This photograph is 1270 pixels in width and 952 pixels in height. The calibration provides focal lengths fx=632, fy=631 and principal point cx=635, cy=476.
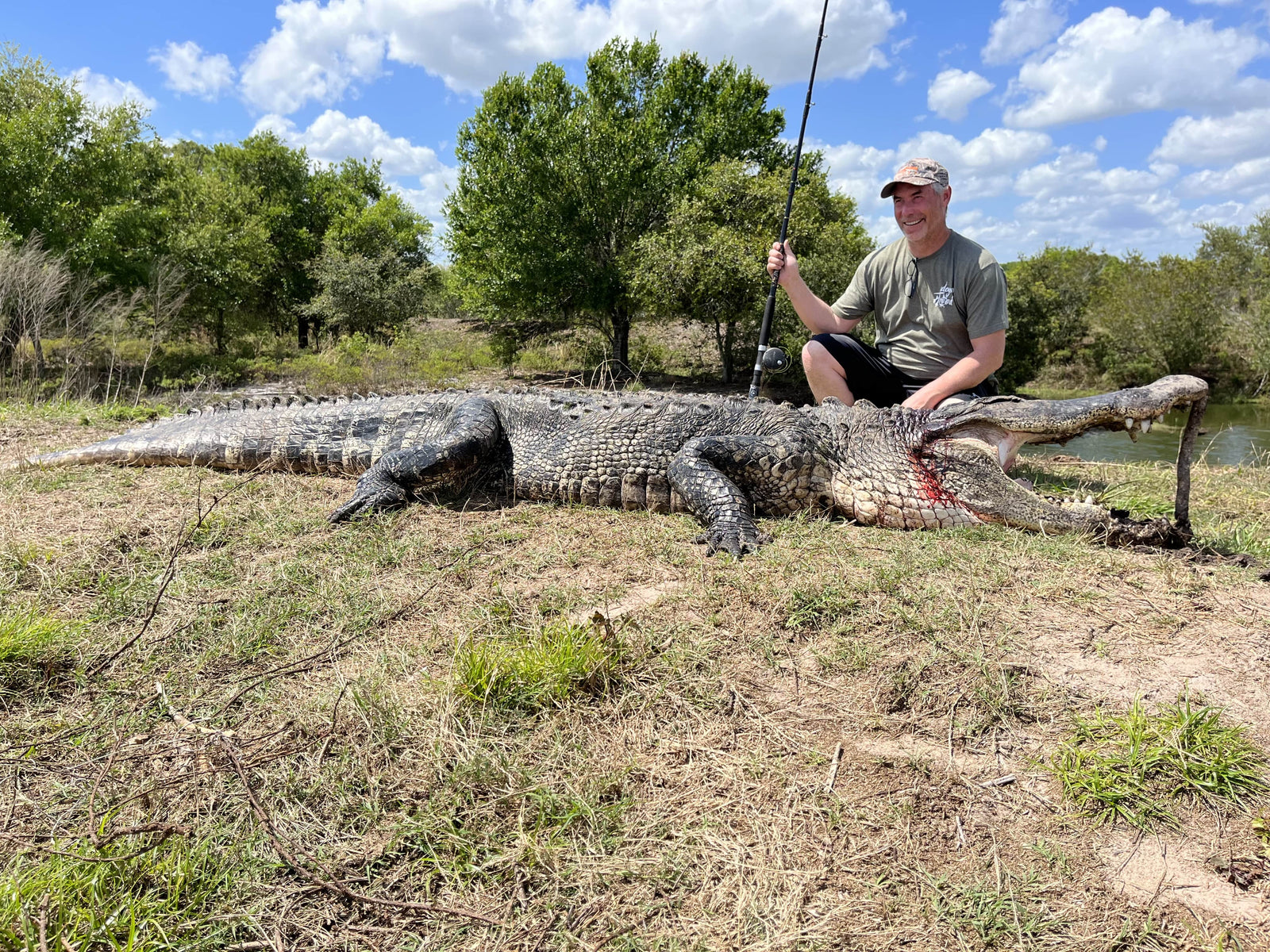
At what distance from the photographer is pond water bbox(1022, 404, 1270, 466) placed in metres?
9.19

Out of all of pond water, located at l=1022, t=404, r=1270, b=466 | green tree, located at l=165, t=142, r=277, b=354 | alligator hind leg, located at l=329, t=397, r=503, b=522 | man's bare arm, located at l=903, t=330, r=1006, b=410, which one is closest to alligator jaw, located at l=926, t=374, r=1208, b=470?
man's bare arm, located at l=903, t=330, r=1006, b=410

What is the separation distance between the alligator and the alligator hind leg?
1 centimetres

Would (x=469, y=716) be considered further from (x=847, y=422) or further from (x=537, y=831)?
(x=847, y=422)

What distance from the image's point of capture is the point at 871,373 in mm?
5199

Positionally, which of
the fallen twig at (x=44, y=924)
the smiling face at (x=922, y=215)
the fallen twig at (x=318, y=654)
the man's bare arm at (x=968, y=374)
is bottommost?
the fallen twig at (x=44, y=924)

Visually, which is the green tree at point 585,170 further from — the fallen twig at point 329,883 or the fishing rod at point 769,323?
the fallen twig at point 329,883

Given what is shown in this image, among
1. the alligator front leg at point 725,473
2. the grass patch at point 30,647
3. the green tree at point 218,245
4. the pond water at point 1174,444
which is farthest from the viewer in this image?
the green tree at point 218,245

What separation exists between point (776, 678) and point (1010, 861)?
0.91 m

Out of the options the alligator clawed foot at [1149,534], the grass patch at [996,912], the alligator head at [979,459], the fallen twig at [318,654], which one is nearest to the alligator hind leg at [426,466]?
the fallen twig at [318,654]

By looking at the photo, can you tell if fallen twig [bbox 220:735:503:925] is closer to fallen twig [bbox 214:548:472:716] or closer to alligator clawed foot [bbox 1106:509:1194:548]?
fallen twig [bbox 214:548:472:716]

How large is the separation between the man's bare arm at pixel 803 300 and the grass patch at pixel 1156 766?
3666 millimetres

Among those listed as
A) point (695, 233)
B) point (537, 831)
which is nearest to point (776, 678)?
point (537, 831)

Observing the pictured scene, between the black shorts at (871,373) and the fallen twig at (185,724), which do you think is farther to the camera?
the black shorts at (871,373)

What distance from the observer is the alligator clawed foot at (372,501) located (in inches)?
159
